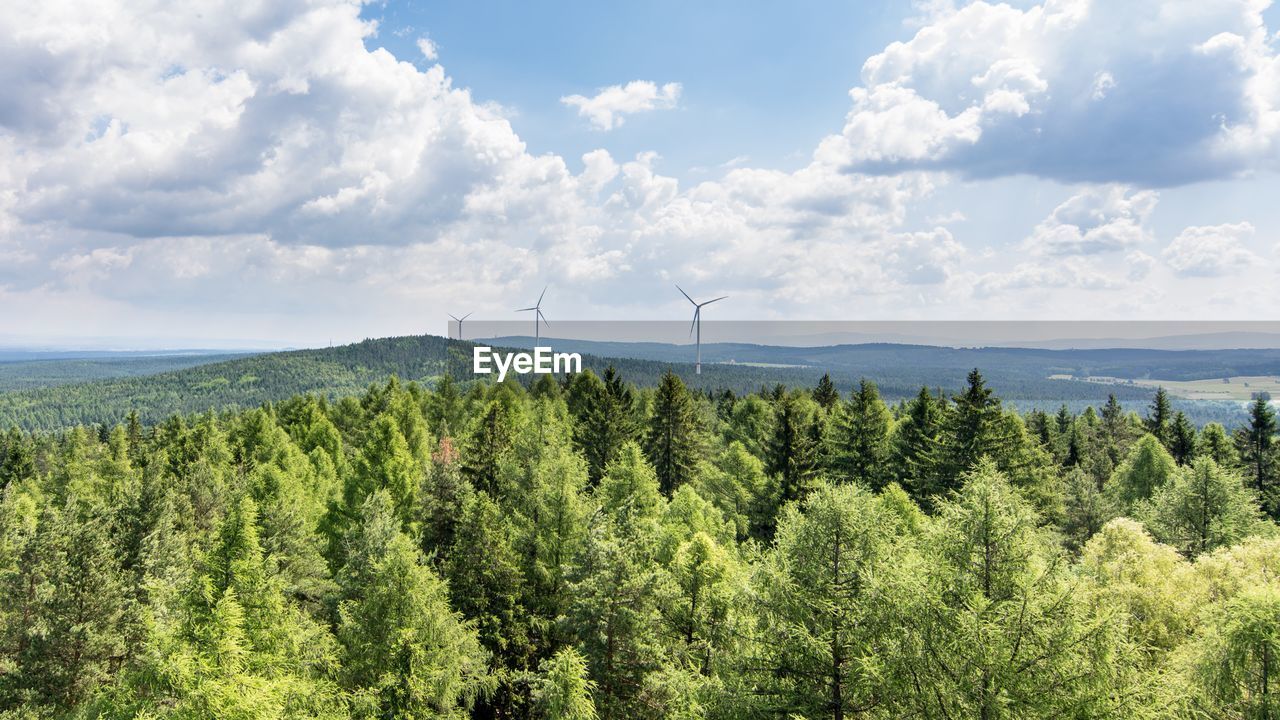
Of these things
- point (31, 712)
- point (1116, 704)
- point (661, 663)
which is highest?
point (1116, 704)

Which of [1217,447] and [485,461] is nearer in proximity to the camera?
[485,461]

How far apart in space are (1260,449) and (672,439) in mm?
59636

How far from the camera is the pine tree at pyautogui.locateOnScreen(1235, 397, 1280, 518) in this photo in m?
65.3

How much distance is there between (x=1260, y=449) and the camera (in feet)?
219

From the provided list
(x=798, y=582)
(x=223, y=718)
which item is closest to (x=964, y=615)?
(x=798, y=582)

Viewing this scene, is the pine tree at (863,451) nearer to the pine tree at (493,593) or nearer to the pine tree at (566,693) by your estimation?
the pine tree at (493,593)

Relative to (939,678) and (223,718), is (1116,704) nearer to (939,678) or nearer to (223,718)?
(939,678)

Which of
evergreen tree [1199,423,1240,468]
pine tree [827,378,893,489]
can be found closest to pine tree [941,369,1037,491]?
pine tree [827,378,893,489]

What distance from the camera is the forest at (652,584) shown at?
15.1 meters

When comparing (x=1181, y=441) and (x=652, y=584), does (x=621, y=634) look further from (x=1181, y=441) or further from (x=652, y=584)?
(x=1181, y=441)

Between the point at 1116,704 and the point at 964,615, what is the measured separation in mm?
3247

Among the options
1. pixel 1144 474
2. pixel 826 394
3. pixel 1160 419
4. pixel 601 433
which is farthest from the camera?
pixel 1160 419

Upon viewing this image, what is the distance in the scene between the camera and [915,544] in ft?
72.5

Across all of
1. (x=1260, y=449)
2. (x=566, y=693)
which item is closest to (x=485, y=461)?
(x=566, y=693)
